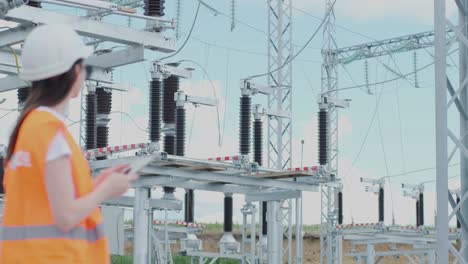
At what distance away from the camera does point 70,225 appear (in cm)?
192

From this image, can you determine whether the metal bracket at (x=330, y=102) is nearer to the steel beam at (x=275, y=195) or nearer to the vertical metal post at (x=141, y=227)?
the steel beam at (x=275, y=195)

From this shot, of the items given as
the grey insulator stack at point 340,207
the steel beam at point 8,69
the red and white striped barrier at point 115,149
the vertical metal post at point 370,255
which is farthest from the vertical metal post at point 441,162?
the grey insulator stack at point 340,207

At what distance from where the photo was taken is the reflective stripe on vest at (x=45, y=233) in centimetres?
194

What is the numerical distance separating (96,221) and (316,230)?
1416 inches

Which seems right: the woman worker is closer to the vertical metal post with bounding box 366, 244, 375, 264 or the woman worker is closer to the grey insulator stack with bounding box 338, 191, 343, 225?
the vertical metal post with bounding box 366, 244, 375, 264

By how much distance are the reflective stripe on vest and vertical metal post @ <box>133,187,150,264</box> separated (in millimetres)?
8354

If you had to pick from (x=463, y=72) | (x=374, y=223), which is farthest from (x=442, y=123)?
(x=374, y=223)

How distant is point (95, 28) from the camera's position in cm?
789

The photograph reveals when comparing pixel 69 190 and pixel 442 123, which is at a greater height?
pixel 442 123

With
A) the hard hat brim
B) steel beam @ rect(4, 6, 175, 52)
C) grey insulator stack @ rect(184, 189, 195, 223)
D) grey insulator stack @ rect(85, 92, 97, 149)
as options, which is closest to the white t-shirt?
the hard hat brim

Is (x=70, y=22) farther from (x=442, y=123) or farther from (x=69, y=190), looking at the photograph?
(x=69, y=190)

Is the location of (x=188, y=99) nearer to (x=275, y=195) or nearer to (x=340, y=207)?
(x=275, y=195)

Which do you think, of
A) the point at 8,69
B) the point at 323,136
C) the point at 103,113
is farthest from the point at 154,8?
the point at 323,136

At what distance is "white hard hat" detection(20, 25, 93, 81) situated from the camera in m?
2.00
